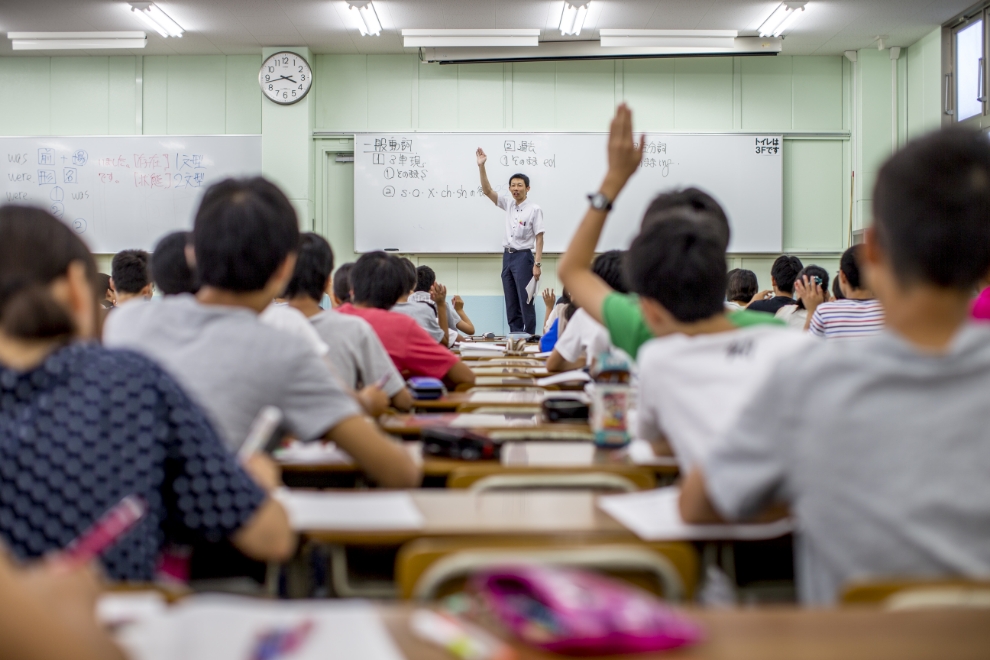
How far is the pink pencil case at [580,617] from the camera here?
767 mm

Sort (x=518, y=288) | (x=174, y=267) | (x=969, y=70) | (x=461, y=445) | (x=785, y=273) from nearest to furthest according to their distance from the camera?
(x=461, y=445) → (x=174, y=267) → (x=785, y=273) → (x=969, y=70) → (x=518, y=288)

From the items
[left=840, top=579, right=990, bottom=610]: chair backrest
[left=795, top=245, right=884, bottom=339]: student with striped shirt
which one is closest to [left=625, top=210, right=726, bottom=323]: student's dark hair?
[left=840, top=579, right=990, bottom=610]: chair backrest

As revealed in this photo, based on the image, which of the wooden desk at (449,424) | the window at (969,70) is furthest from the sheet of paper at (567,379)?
the window at (969,70)

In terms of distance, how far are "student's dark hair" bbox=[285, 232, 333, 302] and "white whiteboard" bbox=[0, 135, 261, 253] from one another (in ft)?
19.7

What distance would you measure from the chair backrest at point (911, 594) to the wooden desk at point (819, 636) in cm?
6

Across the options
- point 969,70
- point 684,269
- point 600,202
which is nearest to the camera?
point 684,269

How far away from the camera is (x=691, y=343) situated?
1602 millimetres

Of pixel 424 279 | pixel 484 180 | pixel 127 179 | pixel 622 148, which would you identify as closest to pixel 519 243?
pixel 484 180

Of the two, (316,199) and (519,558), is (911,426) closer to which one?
(519,558)

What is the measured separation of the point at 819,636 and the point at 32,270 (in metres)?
0.92

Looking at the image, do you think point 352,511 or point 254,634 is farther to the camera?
point 352,511

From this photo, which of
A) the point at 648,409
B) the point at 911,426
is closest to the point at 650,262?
the point at 648,409

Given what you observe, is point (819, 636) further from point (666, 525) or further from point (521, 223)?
point (521, 223)

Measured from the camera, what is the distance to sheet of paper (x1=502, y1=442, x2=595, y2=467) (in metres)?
1.87
